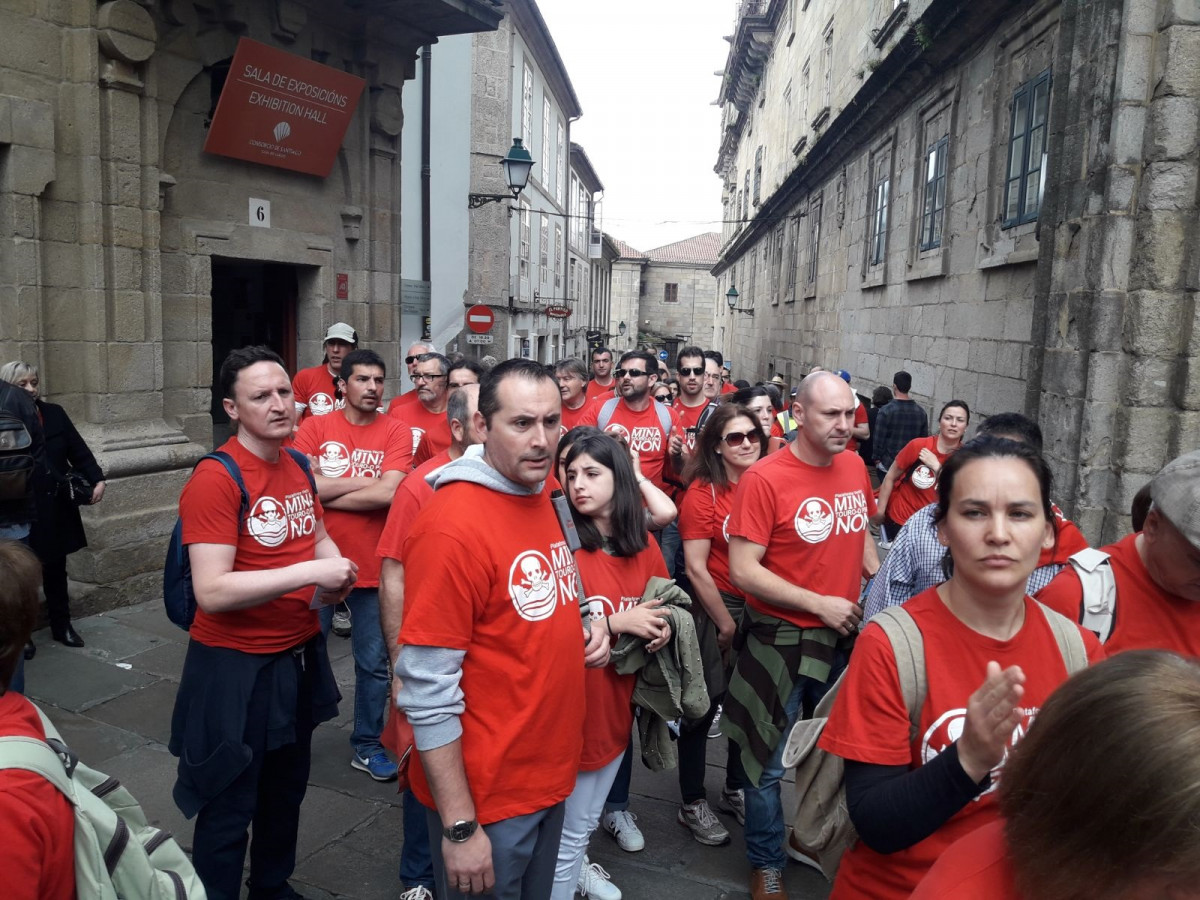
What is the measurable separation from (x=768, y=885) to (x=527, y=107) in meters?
26.0

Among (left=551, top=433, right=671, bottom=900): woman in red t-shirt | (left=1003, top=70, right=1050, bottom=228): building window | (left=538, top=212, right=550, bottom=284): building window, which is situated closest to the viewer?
(left=551, top=433, right=671, bottom=900): woman in red t-shirt

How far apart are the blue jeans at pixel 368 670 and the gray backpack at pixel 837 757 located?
2.65 metres

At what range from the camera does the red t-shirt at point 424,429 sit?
17.1ft

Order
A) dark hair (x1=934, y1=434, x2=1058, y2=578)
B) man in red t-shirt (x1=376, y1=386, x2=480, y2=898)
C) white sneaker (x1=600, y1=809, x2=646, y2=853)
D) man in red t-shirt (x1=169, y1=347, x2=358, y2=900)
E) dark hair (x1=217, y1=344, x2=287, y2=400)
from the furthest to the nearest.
A: white sneaker (x1=600, y1=809, x2=646, y2=853), man in red t-shirt (x1=376, y1=386, x2=480, y2=898), dark hair (x1=217, y1=344, x2=287, y2=400), man in red t-shirt (x1=169, y1=347, x2=358, y2=900), dark hair (x1=934, y1=434, x2=1058, y2=578)

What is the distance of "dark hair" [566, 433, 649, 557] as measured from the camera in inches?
123

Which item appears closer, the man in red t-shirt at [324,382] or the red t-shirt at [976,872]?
the red t-shirt at [976,872]

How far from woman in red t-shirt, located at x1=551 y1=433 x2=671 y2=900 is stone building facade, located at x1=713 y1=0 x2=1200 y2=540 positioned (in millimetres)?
4652

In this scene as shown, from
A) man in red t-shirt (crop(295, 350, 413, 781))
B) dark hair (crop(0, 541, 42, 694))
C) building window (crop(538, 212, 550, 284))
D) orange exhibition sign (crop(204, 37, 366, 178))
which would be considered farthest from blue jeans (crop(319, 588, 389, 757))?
building window (crop(538, 212, 550, 284))

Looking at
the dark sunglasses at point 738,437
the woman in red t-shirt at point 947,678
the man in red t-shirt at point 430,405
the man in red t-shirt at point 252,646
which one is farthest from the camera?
the man in red t-shirt at point 430,405

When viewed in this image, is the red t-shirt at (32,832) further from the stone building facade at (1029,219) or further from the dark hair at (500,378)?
the stone building facade at (1029,219)

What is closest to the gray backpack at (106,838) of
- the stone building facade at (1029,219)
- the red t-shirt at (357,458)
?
the red t-shirt at (357,458)

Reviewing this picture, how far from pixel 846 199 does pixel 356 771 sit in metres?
15.0

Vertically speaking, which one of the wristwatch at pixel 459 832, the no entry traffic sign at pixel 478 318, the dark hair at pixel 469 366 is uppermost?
the no entry traffic sign at pixel 478 318

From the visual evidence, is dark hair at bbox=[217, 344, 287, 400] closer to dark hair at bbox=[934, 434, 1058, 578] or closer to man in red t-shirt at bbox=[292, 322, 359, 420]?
dark hair at bbox=[934, 434, 1058, 578]
